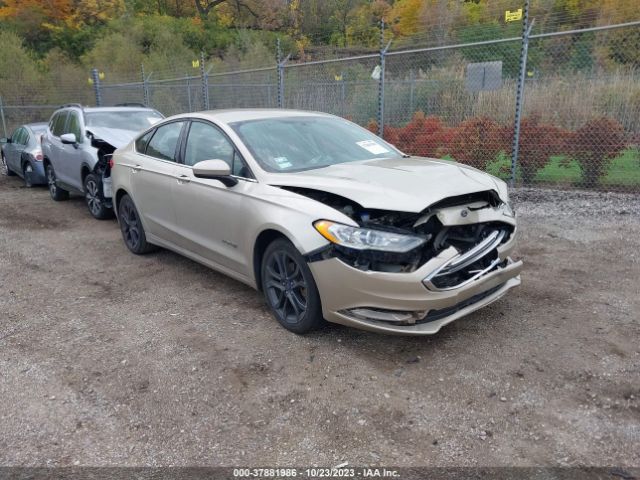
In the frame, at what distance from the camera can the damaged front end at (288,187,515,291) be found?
3.31m

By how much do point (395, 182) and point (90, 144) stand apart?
5.75 meters

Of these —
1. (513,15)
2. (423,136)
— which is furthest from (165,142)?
(513,15)

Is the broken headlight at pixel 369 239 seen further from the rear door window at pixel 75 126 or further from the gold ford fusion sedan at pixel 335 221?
the rear door window at pixel 75 126

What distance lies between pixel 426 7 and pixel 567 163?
23086 mm

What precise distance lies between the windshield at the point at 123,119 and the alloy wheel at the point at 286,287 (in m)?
5.39

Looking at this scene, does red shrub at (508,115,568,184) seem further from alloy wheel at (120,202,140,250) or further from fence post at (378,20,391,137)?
alloy wheel at (120,202,140,250)

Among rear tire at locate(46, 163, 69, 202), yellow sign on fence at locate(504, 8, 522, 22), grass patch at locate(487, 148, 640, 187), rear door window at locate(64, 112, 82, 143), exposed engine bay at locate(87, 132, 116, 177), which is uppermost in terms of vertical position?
yellow sign on fence at locate(504, 8, 522, 22)

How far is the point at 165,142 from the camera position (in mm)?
5270

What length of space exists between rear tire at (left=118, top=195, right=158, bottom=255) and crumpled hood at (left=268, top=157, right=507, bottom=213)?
2515 millimetres

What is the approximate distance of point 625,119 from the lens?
8.72 m

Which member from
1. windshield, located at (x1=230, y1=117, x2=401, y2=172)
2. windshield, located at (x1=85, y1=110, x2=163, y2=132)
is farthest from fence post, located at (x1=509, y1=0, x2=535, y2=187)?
windshield, located at (x1=85, y1=110, x2=163, y2=132)

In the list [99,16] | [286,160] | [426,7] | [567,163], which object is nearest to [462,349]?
[286,160]

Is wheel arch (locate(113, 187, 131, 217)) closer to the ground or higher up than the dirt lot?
higher up

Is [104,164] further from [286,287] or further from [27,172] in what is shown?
[286,287]
